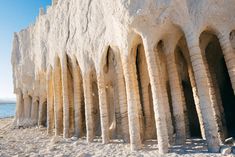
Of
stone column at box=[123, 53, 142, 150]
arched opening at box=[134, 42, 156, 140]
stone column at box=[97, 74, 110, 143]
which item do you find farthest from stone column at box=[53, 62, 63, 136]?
stone column at box=[123, 53, 142, 150]

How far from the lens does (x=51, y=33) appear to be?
54.0 ft

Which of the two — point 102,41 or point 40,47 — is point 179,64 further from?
point 40,47

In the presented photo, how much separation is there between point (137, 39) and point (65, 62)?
6.06 metres

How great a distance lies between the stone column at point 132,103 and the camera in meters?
8.59

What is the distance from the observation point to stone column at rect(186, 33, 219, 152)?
7.55 metres

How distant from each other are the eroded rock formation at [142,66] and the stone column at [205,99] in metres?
0.03

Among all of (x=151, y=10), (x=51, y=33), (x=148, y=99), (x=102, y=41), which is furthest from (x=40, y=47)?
(x=151, y=10)

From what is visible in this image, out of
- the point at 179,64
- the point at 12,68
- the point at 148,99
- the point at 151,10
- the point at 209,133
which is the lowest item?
the point at 209,133

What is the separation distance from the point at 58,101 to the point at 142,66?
5.99 metres

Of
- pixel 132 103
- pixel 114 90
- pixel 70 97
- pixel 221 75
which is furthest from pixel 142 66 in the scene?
pixel 70 97

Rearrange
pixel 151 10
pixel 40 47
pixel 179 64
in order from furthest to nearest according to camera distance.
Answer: pixel 40 47
pixel 179 64
pixel 151 10

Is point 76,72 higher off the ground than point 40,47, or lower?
lower

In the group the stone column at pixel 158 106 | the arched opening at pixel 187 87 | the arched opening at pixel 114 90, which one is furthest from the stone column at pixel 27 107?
the stone column at pixel 158 106

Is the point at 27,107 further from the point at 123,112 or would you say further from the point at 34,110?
the point at 123,112
